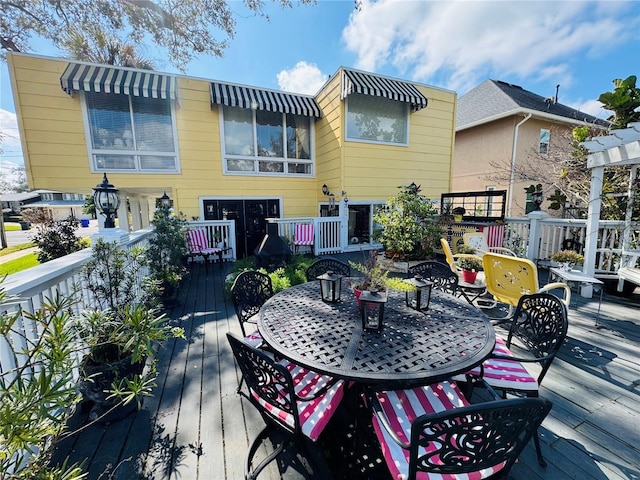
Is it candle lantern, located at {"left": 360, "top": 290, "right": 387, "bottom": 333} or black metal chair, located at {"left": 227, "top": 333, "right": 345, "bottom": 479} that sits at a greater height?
candle lantern, located at {"left": 360, "top": 290, "right": 387, "bottom": 333}

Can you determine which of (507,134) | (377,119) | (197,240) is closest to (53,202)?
(197,240)

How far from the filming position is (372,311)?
5.81 feet

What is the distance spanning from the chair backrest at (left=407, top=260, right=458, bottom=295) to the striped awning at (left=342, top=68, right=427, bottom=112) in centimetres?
542

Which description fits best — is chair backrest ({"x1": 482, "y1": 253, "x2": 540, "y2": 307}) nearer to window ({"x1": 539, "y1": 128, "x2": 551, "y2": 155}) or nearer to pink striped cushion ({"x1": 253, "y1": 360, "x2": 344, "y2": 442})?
pink striped cushion ({"x1": 253, "y1": 360, "x2": 344, "y2": 442})

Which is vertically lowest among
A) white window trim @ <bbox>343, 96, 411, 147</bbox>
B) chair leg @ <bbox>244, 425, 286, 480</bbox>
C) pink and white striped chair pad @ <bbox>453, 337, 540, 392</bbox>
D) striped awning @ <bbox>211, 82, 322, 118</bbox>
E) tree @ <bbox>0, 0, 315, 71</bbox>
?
chair leg @ <bbox>244, 425, 286, 480</bbox>

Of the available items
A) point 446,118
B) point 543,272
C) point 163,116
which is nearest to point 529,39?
point 446,118

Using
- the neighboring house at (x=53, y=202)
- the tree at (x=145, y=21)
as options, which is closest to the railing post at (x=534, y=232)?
the tree at (x=145, y=21)

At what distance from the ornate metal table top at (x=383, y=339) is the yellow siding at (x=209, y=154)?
19.1 ft

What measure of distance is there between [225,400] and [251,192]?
21.7ft

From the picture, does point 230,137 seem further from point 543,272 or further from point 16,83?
point 543,272

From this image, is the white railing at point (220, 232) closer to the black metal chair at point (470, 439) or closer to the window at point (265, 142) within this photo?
the window at point (265, 142)

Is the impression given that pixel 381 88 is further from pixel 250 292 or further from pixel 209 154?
pixel 250 292

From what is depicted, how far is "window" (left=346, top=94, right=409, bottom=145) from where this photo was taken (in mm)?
7509

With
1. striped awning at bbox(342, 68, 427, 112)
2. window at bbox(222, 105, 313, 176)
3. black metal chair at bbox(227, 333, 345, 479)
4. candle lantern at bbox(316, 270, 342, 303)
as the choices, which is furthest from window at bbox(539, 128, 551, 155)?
black metal chair at bbox(227, 333, 345, 479)
